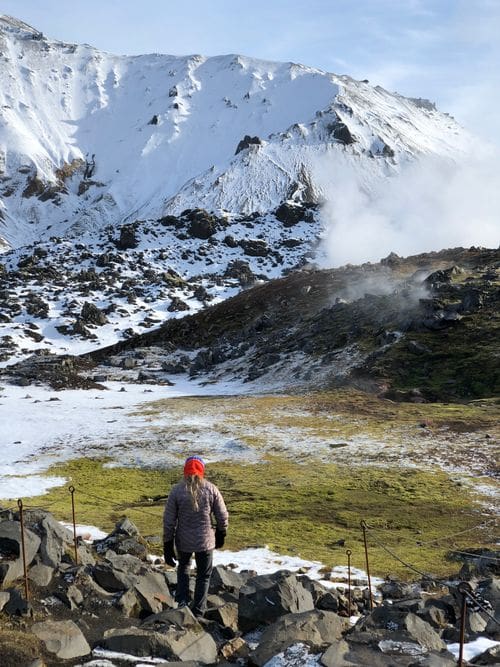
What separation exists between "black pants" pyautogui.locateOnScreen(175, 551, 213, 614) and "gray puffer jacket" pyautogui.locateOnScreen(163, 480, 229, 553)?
0.57 feet

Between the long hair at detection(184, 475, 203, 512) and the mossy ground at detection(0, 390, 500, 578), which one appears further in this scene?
the mossy ground at detection(0, 390, 500, 578)

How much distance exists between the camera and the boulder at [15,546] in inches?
453

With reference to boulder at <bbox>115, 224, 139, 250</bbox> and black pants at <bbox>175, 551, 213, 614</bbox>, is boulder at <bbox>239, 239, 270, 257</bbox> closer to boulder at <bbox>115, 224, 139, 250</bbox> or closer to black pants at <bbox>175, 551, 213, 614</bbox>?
boulder at <bbox>115, 224, 139, 250</bbox>

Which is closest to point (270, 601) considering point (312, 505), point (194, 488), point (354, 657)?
point (194, 488)

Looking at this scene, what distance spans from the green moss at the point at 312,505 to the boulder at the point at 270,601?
4.99 metres

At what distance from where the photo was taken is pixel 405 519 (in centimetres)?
2092

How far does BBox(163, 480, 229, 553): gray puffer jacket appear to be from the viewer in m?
10.9

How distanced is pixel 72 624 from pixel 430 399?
35.5 m

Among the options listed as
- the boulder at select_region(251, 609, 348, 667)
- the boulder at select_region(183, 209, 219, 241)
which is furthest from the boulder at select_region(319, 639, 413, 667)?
the boulder at select_region(183, 209, 219, 241)

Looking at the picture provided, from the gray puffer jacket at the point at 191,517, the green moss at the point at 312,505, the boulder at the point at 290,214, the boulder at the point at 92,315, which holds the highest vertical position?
the boulder at the point at 290,214

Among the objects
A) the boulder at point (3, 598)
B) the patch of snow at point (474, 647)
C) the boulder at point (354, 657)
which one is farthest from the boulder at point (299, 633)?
the boulder at point (3, 598)

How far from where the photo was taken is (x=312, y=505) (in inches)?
907

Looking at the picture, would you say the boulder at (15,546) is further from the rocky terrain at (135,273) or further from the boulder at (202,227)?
the boulder at (202,227)

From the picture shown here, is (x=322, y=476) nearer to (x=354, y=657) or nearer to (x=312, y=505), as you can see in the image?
(x=312, y=505)
